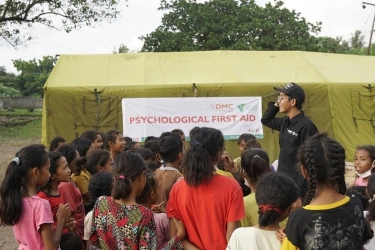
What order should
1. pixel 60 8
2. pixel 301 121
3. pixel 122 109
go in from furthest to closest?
1. pixel 60 8
2. pixel 122 109
3. pixel 301 121

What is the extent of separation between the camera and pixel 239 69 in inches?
425

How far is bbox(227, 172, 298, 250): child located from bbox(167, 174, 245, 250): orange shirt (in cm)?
31

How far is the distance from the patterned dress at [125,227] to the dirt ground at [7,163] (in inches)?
157

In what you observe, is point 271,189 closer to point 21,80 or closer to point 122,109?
point 122,109

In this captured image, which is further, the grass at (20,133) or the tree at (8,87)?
the tree at (8,87)

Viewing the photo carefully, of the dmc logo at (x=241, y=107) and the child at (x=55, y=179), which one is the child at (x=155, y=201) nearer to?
the child at (x=55, y=179)

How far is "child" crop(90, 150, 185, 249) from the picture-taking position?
2.77 meters

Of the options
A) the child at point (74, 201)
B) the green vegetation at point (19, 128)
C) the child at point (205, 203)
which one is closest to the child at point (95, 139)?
the child at point (74, 201)

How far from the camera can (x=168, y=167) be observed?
146 inches

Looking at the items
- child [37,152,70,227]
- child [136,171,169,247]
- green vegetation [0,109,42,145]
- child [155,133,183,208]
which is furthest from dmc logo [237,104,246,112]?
green vegetation [0,109,42,145]

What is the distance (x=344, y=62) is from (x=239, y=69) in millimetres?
2965

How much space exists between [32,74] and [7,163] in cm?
4134

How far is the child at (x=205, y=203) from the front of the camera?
113 inches

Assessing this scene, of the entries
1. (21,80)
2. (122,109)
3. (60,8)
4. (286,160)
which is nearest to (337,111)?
(122,109)
